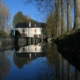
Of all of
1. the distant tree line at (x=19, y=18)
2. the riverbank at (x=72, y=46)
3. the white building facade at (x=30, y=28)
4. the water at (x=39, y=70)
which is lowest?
the water at (x=39, y=70)

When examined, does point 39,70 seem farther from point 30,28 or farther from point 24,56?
point 30,28

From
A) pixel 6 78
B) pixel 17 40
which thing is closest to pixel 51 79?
pixel 6 78

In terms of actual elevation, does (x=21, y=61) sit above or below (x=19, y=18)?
below

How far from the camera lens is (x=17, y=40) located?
56594 millimetres

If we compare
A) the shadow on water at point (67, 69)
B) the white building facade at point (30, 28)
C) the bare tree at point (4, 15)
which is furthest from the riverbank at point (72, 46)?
the white building facade at point (30, 28)

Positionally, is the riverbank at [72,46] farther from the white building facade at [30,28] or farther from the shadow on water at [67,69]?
the white building facade at [30,28]

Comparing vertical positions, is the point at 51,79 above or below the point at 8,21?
below

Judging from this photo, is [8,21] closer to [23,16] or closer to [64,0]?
[64,0]

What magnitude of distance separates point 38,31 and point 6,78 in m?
126

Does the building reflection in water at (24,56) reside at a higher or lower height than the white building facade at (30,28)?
lower

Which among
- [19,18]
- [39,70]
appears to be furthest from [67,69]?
[19,18]

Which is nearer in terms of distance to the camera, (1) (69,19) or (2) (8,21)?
(1) (69,19)

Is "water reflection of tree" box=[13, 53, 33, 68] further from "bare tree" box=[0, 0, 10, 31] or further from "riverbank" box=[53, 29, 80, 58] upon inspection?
"bare tree" box=[0, 0, 10, 31]

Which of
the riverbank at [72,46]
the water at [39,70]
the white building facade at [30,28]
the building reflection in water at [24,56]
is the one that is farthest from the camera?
the white building facade at [30,28]
